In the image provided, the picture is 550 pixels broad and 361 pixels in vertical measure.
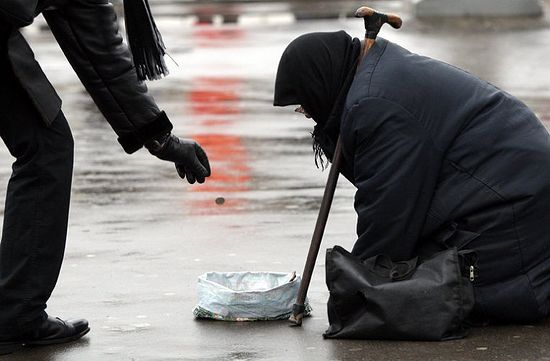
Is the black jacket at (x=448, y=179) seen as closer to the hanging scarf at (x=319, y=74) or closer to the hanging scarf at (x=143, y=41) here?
the hanging scarf at (x=319, y=74)

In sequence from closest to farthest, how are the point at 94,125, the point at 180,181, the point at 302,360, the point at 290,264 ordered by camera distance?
the point at 302,360 → the point at 290,264 → the point at 180,181 → the point at 94,125

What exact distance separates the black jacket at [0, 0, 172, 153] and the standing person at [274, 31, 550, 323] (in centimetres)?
55

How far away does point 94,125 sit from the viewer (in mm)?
12680

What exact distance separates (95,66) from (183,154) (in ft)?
1.63

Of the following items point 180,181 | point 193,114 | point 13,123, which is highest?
point 13,123

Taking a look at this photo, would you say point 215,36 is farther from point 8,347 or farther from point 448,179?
point 8,347

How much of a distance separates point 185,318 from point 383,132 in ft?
3.71

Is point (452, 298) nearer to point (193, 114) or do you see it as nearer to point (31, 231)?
point (31, 231)

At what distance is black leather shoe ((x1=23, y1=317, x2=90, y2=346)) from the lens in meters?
5.68

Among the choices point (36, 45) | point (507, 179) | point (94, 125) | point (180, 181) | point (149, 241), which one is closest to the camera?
point (507, 179)

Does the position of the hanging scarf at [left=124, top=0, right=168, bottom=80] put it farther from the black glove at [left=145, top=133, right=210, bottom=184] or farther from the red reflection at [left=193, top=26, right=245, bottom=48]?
the red reflection at [left=193, top=26, right=245, bottom=48]

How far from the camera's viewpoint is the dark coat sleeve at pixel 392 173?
564 cm

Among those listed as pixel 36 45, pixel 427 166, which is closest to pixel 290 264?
pixel 427 166

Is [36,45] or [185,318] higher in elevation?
[185,318]
